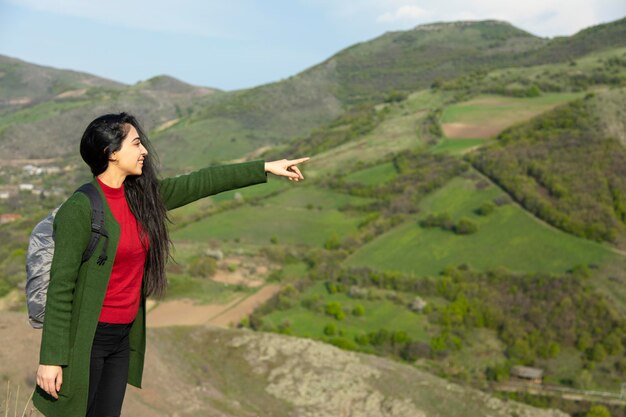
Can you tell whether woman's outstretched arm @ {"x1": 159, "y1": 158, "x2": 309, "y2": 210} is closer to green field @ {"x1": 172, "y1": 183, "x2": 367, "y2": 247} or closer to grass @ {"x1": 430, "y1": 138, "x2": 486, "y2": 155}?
green field @ {"x1": 172, "y1": 183, "x2": 367, "y2": 247}

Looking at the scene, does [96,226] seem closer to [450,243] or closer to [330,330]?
[330,330]

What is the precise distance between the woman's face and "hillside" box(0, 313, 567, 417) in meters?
8.11

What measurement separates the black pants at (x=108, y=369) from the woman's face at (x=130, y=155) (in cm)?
104

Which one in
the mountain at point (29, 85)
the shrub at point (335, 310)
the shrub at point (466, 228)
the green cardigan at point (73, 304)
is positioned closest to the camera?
the green cardigan at point (73, 304)

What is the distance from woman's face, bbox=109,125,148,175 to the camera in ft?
12.3

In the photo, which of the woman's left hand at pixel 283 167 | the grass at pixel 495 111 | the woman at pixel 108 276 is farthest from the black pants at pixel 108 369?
the grass at pixel 495 111

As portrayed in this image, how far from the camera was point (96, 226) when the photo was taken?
11.4 ft

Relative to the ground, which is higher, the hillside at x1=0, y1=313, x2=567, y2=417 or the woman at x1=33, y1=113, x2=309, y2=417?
the woman at x1=33, y1=113, x2=309, y2=417

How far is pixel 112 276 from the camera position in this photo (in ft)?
12.1

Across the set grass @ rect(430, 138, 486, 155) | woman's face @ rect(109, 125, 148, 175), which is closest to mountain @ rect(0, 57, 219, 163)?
grass @ rect(430, 138, 486, 155)

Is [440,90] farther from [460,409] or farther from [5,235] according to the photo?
[460,409]

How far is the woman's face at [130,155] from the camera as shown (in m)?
3.74

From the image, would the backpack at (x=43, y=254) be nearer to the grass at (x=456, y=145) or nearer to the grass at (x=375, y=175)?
the grass at (x=375, y=175)

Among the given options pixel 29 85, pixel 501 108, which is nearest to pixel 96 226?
pixel 501 108
